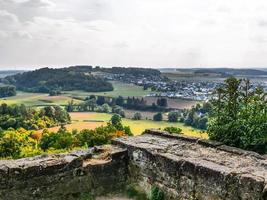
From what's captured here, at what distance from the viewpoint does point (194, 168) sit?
8.62 metres

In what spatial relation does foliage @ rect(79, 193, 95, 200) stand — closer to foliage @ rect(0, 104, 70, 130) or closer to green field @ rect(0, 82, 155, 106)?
foliage @ rect(0, 104, 70, 130)

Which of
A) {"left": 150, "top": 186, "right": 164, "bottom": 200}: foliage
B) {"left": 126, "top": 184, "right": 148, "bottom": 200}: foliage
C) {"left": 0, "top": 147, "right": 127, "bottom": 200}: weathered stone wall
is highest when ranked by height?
{"left": 0, "top": 147, "right": 127, "bottom": 200}: weathered stone wall

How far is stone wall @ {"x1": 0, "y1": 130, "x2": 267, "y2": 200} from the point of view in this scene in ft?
26.6

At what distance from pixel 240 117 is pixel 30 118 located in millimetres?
69971

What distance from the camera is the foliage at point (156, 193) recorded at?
9.48 meters

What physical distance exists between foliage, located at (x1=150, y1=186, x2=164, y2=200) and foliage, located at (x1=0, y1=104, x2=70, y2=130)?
223 ft

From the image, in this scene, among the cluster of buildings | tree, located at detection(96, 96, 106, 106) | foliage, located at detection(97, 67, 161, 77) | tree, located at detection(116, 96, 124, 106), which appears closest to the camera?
tree, located at detection(116, 96, 124, 106)

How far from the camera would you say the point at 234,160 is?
30.0 feet

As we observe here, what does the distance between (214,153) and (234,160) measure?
2.28 feet

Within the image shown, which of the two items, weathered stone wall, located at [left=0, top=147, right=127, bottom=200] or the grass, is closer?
weathered stone wall, located at [left=0, top=147, right=127, bottom=200]

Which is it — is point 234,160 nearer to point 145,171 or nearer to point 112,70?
point 145,171

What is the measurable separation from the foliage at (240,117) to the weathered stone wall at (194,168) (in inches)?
34.7

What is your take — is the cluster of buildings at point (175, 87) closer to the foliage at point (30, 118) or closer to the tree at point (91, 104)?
the tree at point (91, 104)

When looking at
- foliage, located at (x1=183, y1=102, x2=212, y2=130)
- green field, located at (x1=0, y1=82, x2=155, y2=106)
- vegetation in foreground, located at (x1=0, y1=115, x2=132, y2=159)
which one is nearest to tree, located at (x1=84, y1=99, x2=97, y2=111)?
green field, located at (x1=0, y1=82, x2=155, y2=106)
